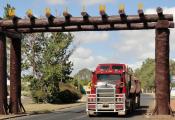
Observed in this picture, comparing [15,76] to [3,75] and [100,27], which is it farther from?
[100,27]

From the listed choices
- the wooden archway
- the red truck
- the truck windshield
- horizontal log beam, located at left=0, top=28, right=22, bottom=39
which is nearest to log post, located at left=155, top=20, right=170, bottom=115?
the wooden archway

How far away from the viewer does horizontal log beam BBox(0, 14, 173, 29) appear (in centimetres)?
3005

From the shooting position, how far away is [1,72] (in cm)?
3206

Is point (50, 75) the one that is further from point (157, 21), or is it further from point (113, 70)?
point (157, 21)

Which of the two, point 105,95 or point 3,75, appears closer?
point 105,95

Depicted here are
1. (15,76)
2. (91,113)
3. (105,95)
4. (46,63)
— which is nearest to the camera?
(91,113)

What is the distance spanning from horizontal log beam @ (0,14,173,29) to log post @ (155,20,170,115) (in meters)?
0.74

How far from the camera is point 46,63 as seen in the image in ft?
178

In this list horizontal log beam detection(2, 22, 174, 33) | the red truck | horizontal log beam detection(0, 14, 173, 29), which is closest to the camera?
horizontal log beam detection(0, 14, 173, 29)

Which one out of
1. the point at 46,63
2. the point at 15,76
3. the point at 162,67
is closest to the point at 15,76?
the point at 15,76

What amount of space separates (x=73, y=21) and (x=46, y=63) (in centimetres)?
2365

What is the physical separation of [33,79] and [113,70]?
23.0 m

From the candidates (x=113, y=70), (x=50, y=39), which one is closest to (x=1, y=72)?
(x=113, y=70)

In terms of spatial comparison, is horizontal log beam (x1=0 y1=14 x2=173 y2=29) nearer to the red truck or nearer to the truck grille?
the red truck
